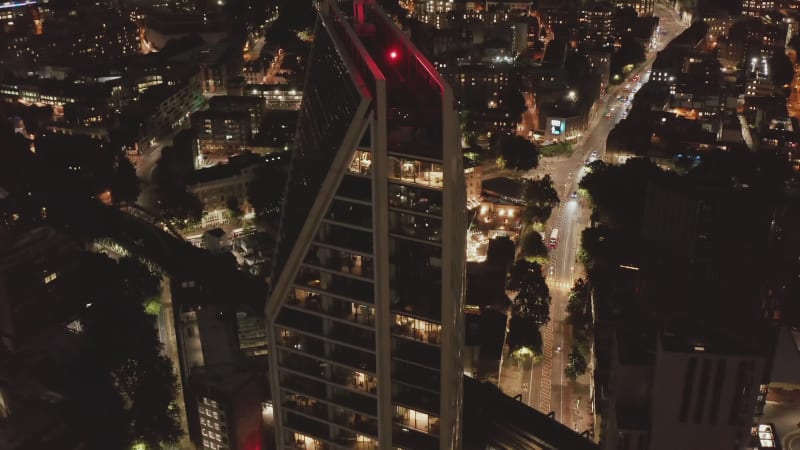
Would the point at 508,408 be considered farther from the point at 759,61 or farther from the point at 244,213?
the point at 759,61

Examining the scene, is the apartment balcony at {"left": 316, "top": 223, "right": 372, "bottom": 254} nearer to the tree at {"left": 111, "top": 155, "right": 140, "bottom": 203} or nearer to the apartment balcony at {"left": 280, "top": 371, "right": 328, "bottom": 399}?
the apartment balcony at {"left": 280, "top": 371, "right": 328, "bottom": 399}

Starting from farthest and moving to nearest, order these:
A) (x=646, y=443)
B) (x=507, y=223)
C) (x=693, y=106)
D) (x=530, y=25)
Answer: (x=530, y=25)
(x=693, y=106)
(x=507, y=223)
(x=646, y=443)

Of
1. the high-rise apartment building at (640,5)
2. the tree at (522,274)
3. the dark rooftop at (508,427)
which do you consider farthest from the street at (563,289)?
the high-rise apartment building at (640,5)

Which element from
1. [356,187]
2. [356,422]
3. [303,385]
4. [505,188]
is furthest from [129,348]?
[505,188]

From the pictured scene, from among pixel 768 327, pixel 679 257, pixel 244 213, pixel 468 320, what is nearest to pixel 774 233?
pixel 679 257

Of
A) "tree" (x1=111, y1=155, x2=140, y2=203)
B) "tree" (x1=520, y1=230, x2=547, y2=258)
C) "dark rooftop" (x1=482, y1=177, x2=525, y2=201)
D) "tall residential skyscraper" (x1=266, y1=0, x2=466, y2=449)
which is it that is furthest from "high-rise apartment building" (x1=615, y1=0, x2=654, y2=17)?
"tall residential skyscraper" (x1=266, y1=0, x2=466, y2=449)

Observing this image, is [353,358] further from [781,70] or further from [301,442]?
[781,70]

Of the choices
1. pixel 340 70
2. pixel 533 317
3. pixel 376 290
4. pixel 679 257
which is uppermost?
pixel 340 70
